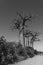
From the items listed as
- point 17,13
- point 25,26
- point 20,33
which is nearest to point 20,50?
point 20,33

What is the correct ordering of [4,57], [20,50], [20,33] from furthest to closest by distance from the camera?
[20,33], [20,50], [4,57]

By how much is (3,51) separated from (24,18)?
31.6 feet

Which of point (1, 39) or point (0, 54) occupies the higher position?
point (1, 39)

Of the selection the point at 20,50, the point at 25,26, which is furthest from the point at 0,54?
the point at 25,26

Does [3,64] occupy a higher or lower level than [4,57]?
lower

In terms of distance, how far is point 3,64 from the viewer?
21.6 feet

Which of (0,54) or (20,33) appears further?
(20,33)

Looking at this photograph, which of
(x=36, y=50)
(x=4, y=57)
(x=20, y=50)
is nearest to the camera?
(x=4, y=57)

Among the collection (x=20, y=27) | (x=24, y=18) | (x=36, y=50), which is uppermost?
(x=24, y=18)

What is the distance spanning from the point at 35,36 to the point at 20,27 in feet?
16.7

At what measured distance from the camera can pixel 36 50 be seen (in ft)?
54.0

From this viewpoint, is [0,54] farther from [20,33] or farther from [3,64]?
[20,33]

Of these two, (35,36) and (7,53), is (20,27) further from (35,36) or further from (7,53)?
(7,53)

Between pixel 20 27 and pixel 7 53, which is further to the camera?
pixel 20 27
